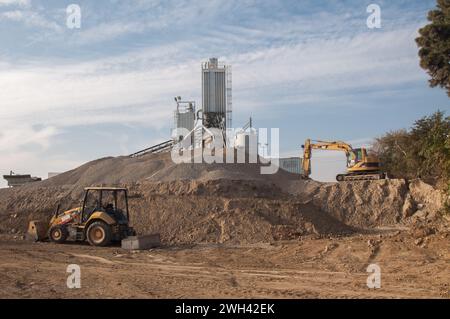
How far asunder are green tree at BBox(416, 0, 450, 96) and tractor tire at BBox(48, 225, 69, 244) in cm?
2521

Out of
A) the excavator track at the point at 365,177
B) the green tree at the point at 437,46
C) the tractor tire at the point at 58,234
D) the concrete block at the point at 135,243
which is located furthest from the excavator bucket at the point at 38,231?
the green tree at the point at 437,46

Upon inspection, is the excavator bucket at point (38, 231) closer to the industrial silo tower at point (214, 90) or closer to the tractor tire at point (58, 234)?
the tractor tire at point (58, 234)

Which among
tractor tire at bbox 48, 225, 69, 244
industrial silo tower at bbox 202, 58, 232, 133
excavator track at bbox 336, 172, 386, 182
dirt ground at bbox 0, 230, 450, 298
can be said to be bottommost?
dirt ground at bbox 0, 230, 450, 298

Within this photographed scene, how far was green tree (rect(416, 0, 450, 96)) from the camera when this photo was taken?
32372mm

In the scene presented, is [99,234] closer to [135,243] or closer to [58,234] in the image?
[135,243]

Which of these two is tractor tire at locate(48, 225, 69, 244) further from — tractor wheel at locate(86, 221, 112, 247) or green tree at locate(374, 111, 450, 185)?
green tree at locate(374, 111, 450, 185)

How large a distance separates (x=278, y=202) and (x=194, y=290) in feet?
52.7

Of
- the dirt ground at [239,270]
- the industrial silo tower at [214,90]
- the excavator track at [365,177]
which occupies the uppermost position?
the industrial silo tower at [214,90]

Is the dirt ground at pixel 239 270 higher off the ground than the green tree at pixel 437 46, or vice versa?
the green tree at pixel 437 46

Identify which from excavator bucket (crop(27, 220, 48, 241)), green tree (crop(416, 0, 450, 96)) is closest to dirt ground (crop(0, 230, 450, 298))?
excavator bucket (crop(27, 220, 48, 241))

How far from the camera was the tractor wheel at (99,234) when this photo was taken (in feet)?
60.3

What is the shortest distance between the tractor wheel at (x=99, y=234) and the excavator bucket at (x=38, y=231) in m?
2.97

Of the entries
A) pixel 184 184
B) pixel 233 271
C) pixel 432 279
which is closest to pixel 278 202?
pixel 184 184

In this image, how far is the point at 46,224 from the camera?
20938 millimetres
